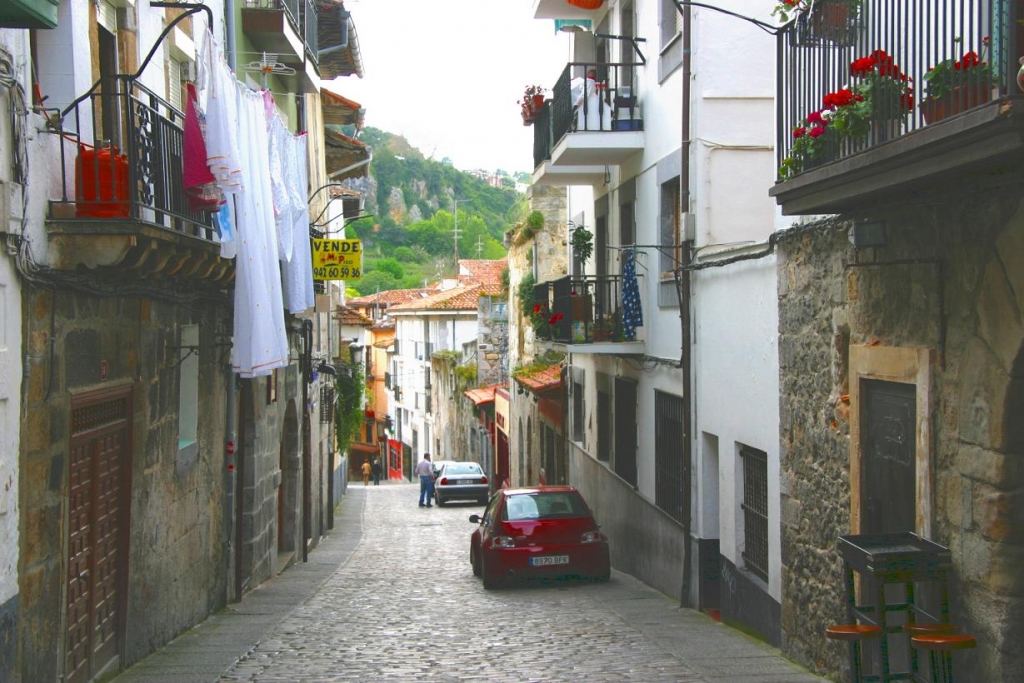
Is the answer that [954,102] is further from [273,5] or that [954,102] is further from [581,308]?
[273,5]

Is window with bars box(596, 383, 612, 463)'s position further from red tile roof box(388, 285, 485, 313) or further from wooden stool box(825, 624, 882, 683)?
red tile roof box(388, 285, 485, 313)

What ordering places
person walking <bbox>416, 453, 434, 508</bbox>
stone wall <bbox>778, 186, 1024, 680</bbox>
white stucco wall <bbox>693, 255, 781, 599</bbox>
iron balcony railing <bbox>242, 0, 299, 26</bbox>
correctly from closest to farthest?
1. stone wall <bbox>778, 186, 1024, 680</bbox>
2. white stucco wall <bbox>693, 255, 781, 599</bbox>
3. iron balcony railing <bbox>242, 0, 299, 26</bbox>
4. person walking <bbox>416, 453, 434, 508</bbox>

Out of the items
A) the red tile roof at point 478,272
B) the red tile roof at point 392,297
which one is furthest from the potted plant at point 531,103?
the red tile roof at point 392,297

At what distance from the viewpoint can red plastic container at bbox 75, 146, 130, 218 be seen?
7438 millimetres

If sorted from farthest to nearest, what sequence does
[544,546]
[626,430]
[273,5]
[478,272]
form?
1. [478,272]
2. [626,430]
3. [273,5]
4. [544,546]

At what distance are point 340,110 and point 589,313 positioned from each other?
1211 centimetres

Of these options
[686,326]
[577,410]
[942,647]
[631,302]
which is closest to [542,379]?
[577,410]

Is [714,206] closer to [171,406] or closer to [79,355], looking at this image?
[171,406]

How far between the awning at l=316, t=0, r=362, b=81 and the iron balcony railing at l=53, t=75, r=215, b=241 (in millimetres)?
11831

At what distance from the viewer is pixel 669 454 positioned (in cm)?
1426

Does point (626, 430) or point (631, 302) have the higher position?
point (631, 302)

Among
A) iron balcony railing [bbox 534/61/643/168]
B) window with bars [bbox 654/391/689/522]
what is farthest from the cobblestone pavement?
iron balcony railing [bbox 534/61/643/168]

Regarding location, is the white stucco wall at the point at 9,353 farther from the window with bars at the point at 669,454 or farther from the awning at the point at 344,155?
the awning at the point at 344,155

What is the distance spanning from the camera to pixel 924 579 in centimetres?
630
